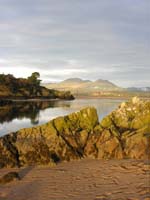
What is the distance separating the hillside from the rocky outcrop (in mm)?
62943

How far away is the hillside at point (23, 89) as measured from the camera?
82919mm

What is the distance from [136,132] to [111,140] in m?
1.45

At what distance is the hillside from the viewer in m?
82.9

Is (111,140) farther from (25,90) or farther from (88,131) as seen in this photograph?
(25,90)

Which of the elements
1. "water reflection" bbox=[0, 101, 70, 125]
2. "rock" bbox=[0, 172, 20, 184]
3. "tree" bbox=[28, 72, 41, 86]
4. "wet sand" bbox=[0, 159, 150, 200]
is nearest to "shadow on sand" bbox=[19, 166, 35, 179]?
"wet sand" bbox=[0, 159, 150, 200]

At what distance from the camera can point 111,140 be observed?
15250mm

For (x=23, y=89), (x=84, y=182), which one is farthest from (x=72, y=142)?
(x=23, y=89)

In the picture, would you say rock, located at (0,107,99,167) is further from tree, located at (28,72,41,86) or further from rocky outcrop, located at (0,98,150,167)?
tree, located at (28,72,41,86)

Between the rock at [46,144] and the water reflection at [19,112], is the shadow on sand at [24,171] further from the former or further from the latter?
the water reflection at [19,112]

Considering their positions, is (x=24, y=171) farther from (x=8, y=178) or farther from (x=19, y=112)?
(x=19, y=112)

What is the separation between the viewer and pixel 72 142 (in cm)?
1556

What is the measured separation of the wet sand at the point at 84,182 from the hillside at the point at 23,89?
6611 centimetres

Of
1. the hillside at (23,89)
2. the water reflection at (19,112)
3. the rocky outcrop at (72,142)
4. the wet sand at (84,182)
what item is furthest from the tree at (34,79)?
the wet sand at (84,182)

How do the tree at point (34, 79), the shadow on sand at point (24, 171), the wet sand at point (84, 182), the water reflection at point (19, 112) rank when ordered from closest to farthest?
the wet sand at point (84, 182), the shadow on sand at point (24, 171), the water reflection at point (19, 112), the tree at point (34, 79)
